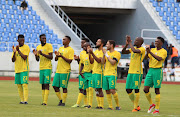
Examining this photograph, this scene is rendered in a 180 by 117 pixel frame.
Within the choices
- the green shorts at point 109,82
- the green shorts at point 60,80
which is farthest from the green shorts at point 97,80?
the green shorts at point 60,80

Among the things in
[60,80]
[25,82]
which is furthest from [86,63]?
[25,82]

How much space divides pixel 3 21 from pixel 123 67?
9.93 metres

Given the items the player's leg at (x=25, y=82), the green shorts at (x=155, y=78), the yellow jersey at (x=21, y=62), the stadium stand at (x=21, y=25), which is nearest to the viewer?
the green shorts at (x=155, y=78)

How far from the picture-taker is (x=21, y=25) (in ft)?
113

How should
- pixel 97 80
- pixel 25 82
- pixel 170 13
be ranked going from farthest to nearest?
pixel 170 13 → pixel 25 82 → pixel 97 80

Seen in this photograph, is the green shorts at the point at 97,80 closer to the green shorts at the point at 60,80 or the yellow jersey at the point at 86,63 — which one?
the yellow jersey at the point at 86,63

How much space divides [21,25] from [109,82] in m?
22.9

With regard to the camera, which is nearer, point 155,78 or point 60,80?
point 155,78

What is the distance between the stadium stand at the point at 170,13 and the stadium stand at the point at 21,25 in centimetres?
945

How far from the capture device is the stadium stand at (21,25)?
1314 inches

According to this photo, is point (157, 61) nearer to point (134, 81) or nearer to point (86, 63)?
point (134, 81)

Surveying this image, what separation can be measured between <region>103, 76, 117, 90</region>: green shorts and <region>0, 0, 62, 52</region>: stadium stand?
20008 millimetres

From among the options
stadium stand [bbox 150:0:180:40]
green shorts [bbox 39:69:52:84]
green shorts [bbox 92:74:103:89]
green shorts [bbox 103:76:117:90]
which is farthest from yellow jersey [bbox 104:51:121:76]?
stadium stand [bbox 150:0:180:40]

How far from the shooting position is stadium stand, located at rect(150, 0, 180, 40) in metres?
38.0
